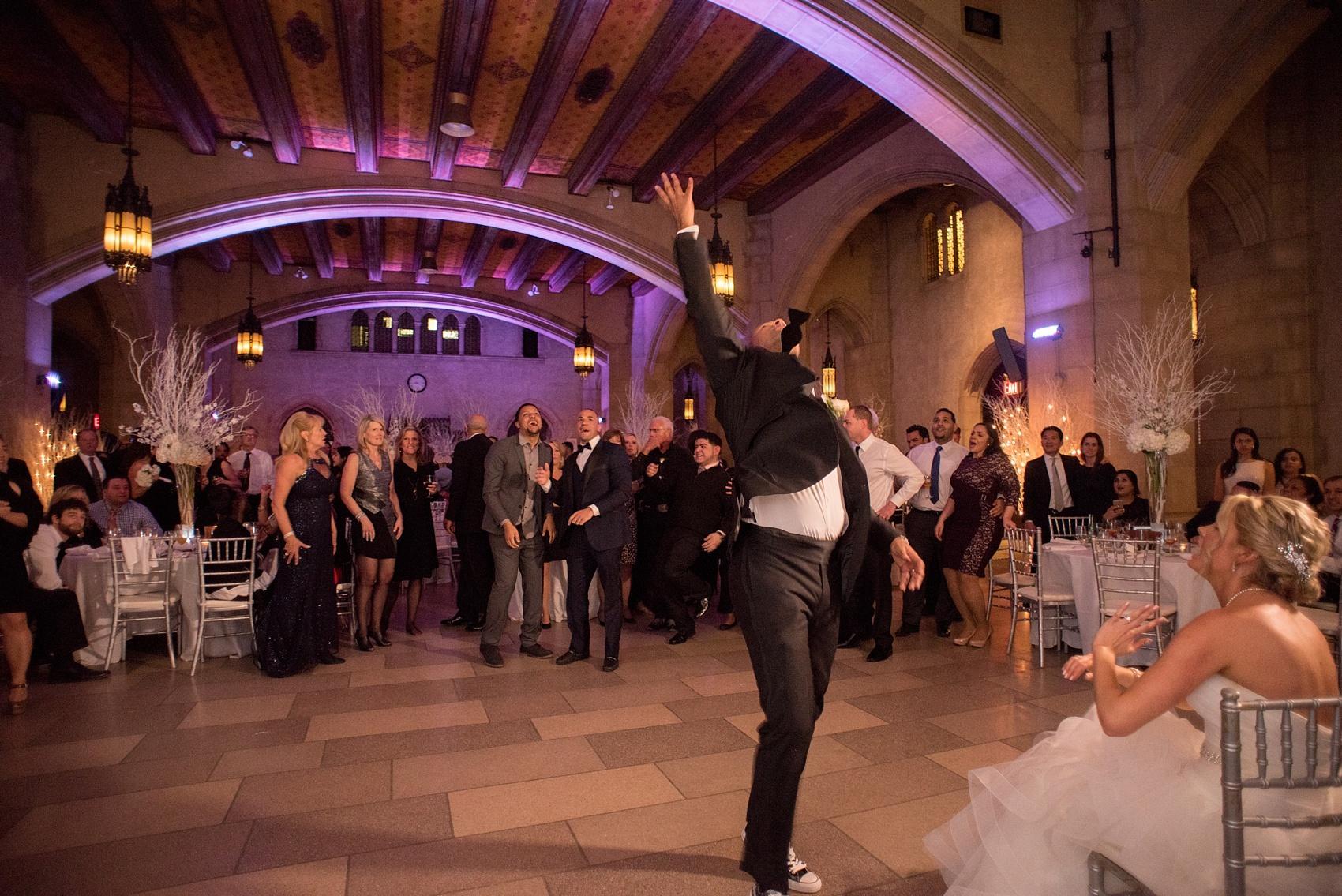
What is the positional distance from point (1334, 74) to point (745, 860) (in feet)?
33.7

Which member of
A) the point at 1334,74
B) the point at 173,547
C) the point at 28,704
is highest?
the point at 1334,74

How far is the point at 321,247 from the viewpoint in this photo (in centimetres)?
1437

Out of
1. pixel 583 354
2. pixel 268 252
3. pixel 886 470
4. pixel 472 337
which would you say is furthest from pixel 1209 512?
pixel 472 337

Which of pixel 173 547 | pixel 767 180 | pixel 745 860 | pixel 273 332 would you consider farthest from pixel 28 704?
pixel 273 332

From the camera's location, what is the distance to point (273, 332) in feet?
66.0

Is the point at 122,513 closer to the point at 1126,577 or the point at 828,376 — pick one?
the point at 1126,577

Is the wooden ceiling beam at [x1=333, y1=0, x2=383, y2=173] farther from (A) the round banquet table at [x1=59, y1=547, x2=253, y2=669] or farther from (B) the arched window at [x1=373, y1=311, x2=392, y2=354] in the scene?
(B) the arched window at [x1=373, y1=311, x2=392, y2=354]

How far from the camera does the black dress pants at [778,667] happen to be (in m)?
2.16

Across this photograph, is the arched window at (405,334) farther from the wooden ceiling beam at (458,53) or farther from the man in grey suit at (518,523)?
the man in grey suit at (518,523)

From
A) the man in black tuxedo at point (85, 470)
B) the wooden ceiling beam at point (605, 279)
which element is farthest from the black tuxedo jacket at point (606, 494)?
the wooden ceiling beam at point (605, 279)

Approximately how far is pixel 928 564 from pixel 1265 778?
4758 mm

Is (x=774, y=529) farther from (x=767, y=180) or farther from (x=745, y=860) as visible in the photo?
(x=767, y=180)

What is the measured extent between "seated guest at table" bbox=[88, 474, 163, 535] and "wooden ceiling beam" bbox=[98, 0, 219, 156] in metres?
4.10

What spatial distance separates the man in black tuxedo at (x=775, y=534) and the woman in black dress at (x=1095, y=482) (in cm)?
517
